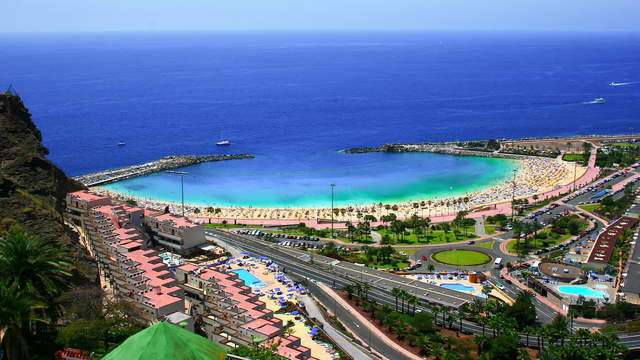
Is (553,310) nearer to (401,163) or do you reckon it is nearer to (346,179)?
(346,179)

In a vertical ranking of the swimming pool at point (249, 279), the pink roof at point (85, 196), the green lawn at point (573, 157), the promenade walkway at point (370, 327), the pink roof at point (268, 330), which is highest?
the green lawn at point (573, 157)

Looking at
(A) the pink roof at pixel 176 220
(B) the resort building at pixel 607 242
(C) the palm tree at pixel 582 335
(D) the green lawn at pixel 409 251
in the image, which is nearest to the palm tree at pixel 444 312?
(C) the palm tree at pixel 582 335

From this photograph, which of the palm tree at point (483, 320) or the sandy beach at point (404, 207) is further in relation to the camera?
the sandy beach at point (404, 207)

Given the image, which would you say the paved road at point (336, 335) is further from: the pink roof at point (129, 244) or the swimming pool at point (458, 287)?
the pink roof at point (129, 244)

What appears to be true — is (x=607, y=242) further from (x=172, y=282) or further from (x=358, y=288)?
(x=172, y=282)

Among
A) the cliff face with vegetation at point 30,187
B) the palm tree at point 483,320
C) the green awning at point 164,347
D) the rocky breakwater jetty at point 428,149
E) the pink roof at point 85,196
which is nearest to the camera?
the green awning at point 164,347

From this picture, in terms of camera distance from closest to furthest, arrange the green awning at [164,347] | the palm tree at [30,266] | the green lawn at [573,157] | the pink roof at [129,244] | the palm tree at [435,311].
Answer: the green awning at [164,347] → the palm tree at [30,266] → the palm tree at [435,311] → the pink roof at [129,244] → the green lawn at [573,157]
